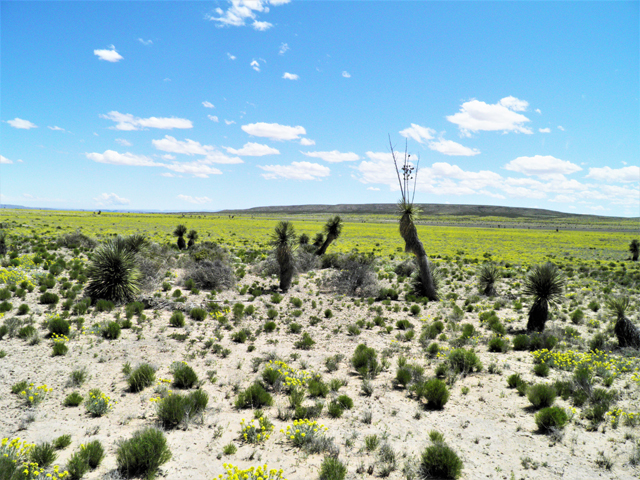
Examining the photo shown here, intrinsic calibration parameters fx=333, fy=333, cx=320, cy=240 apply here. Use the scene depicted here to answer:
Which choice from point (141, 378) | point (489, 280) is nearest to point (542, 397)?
point (141, 378)

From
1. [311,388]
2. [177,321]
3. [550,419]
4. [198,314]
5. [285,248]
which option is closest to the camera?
[550,419]

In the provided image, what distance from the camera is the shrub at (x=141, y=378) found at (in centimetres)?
725

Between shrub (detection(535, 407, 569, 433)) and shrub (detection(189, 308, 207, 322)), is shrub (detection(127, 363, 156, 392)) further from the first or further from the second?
shrub (detection(535, 407, 569, 433))

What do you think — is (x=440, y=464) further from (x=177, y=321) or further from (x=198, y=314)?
(x=198, y=314)

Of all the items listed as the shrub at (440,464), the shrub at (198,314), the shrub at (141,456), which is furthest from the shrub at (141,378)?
the shrub at (440,464)

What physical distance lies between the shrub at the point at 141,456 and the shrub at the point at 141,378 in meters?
2.40

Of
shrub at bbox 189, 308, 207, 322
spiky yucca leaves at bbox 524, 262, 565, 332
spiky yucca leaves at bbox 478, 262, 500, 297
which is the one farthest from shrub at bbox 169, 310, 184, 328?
spiky yucca leaves at bbox 478, 262, 500, 297

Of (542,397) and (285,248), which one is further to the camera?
(285,248)

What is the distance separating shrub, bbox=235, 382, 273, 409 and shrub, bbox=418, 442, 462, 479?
3.20m

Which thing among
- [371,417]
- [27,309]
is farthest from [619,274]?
[27,309]

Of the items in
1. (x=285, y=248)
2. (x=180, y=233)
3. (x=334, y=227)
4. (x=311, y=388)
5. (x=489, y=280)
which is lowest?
(x=311, y=388)

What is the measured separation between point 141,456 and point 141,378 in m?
2.92

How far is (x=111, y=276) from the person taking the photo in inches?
522

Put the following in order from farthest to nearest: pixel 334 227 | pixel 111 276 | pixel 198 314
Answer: pixel 334 227 → pixel 111 276 → pixel 198 314
